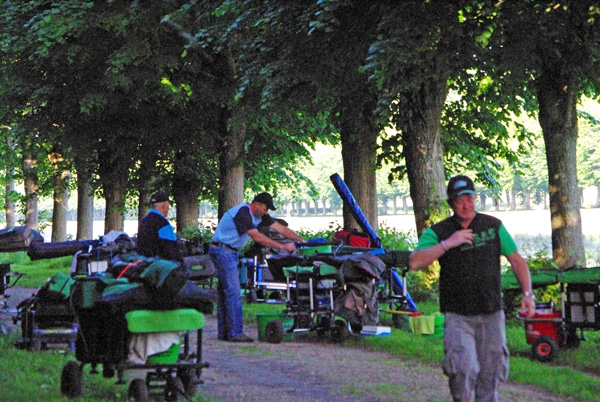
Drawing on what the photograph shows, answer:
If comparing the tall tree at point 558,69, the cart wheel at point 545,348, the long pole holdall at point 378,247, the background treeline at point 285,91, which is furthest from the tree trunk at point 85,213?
the cart wheel at point 545,348

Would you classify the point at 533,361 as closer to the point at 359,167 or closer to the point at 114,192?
the point at 359,167

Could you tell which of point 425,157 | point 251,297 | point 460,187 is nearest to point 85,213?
point 251,297

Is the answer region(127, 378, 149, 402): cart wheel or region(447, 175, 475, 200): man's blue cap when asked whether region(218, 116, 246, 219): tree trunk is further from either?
region(447, 175, 475, 200): man's blue cap

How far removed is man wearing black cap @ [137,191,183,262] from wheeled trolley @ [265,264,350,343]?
6.89ft

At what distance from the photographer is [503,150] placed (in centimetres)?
2988

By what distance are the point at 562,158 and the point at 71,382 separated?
11180 millimetres

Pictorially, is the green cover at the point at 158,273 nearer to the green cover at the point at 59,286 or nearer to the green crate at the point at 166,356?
the green crate at the point at 166,356

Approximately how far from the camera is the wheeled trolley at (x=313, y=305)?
13633 mm

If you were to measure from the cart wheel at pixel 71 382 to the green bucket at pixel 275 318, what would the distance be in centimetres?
519

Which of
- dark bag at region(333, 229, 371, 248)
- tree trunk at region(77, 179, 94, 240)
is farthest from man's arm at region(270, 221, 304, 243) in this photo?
tree trunk at region(77, 179, 94, 240)

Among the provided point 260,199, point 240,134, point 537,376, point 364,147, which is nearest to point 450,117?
point 364,147

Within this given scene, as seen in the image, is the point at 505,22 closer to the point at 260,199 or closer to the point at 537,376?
the point at 260,199

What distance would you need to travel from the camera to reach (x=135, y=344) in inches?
319

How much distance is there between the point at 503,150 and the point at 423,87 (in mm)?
10974
